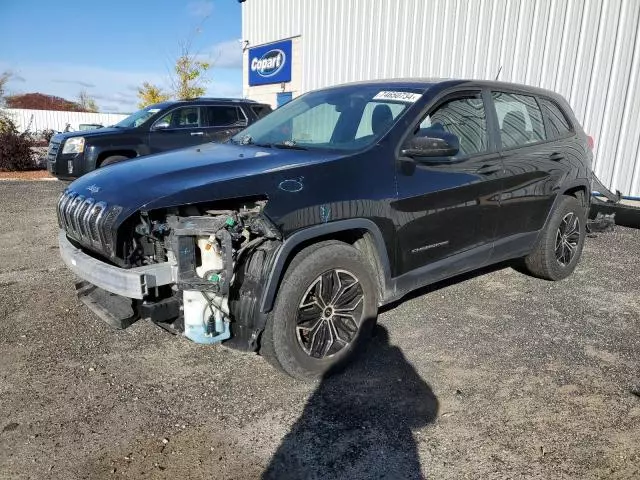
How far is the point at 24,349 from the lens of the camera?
11.6 feet

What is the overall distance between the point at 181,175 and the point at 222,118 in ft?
24.8

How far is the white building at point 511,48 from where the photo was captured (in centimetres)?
835

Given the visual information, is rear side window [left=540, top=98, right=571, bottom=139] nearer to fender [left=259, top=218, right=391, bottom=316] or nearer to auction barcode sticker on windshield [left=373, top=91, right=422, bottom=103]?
auction barcode sticker on windshield [left=373, top=91, right=422, bottom=103]

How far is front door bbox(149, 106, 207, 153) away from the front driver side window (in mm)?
6570

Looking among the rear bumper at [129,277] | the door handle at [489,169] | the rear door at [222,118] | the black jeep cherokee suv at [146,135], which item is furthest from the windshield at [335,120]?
the rear door at [222,118]

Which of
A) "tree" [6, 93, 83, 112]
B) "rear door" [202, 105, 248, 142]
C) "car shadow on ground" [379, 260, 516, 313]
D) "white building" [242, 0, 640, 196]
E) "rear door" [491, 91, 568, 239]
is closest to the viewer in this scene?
"rear door" [491, 91, 568, 239]

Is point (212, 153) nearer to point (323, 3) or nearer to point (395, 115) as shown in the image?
point (395, 115)

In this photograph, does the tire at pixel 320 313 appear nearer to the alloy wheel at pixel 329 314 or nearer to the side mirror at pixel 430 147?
the alloy wheel at pixel 329 314

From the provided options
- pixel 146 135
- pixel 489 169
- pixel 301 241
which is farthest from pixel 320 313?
pixel 146 135

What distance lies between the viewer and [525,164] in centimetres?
428

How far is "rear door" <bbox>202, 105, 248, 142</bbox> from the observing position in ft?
32.4

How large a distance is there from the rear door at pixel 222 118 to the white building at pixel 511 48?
160 inches

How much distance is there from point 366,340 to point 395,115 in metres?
1.58

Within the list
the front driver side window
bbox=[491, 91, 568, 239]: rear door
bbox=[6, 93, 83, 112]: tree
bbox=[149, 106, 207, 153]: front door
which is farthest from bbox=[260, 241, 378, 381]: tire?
bbox=[6, 93, 83, 112]: tree
